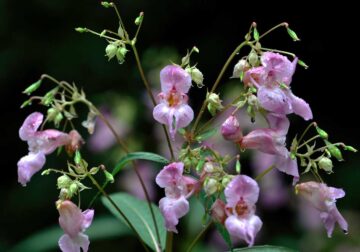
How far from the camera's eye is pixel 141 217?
3039 mm

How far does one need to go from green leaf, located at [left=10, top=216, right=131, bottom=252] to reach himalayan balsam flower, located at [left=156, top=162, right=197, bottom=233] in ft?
7.44

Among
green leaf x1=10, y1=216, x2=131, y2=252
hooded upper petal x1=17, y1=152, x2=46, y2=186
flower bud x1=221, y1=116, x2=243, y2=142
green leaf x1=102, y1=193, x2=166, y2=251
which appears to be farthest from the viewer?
green leaf x1=10, y1=216, x2=131, y2=252

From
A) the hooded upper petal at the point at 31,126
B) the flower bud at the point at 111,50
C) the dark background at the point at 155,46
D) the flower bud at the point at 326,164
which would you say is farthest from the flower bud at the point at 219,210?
the dark background at the point at 155,46

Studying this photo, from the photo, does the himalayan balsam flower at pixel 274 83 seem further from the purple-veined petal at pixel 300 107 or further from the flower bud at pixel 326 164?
the flower bud at pixel 326 164

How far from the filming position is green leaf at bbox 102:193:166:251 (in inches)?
112

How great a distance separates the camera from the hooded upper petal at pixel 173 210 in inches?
87.0

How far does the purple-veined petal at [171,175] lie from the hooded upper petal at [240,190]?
0.16 metres

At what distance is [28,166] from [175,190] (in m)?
0.50

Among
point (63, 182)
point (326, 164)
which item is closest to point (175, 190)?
point (63, 182)

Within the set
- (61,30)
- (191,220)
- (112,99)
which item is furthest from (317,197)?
(61,30)

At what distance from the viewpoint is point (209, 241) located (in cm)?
501

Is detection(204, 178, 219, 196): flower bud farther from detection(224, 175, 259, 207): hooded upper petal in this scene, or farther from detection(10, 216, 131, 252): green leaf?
detection(10, 216, 131, 252): green leaf

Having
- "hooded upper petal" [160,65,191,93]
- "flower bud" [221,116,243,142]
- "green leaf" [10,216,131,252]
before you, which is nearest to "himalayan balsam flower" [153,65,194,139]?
"hooded upper petal" [160,65,191,93]

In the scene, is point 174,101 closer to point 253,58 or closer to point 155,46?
point 253,58
